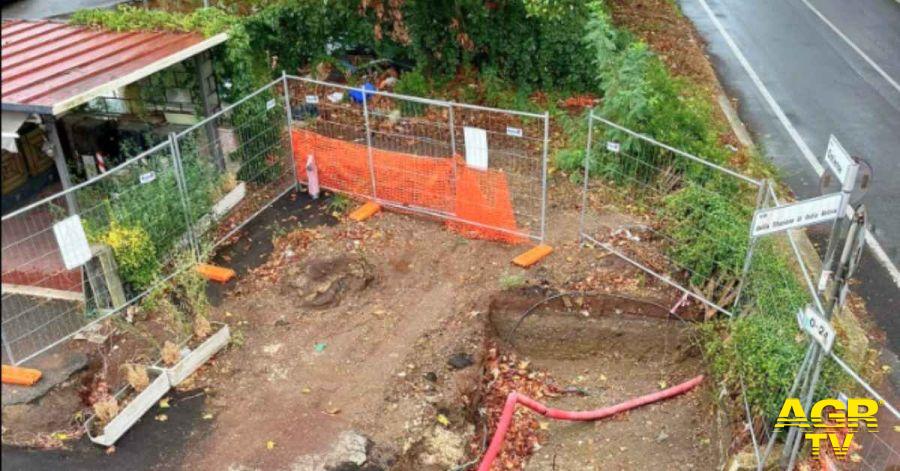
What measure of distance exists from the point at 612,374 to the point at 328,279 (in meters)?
3.70

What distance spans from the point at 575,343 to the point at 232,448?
4.18m

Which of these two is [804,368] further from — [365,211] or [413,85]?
[413,85]

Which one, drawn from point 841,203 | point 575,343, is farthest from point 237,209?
point 841,203

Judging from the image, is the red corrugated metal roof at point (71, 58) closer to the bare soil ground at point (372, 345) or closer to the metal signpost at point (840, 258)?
the bare soil ground at point (372, 345)

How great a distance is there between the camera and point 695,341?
855 cm

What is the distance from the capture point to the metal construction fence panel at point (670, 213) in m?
8.64

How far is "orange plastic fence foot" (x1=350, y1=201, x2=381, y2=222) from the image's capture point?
11.0 meters

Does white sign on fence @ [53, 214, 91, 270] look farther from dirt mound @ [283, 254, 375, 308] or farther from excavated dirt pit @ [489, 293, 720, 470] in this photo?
excavated dirt pit @ [489, 293, 720, 470]

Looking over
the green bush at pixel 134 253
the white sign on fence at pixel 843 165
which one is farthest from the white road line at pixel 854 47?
the green bush at pixel 134 253

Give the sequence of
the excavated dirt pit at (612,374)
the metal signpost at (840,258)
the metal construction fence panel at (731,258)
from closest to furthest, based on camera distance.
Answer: the metal signpost at (840,258) → the metal construction fence panel at (731,258) → the excavated dirt pit at (612,374)

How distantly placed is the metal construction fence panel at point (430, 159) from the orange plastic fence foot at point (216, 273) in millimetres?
2346

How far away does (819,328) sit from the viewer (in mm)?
5434

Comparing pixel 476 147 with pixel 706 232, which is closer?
pixel 706 232

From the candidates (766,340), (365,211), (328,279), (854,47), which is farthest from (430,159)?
(854,47)
